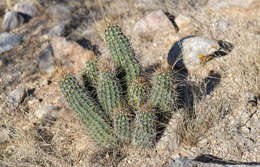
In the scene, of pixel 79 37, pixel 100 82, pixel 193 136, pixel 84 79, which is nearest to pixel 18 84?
pixel 79 37

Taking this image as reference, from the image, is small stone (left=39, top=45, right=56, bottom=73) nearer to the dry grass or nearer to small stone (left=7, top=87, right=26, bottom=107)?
the dry grass

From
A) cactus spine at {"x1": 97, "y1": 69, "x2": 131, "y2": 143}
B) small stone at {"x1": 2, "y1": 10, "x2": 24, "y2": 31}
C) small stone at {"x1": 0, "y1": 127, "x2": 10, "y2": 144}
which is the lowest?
small stone at {"x1": 0, "y1": 127, "x2": 10, "y2": 144}

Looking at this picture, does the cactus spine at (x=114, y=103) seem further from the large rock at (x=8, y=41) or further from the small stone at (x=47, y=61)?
the large rock at (x=8, y=41)

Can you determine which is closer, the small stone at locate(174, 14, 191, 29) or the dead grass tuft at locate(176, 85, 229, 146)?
the dead grass tuft at locate(176, 85, 229, 146)

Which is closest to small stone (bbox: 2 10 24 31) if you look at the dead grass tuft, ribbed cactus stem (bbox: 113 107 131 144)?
ribbed cactus stem (bbox: 113 107 131 144)

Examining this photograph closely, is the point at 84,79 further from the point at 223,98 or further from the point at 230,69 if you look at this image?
the point at 230,69

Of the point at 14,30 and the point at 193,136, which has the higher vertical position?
the point at 14,30
